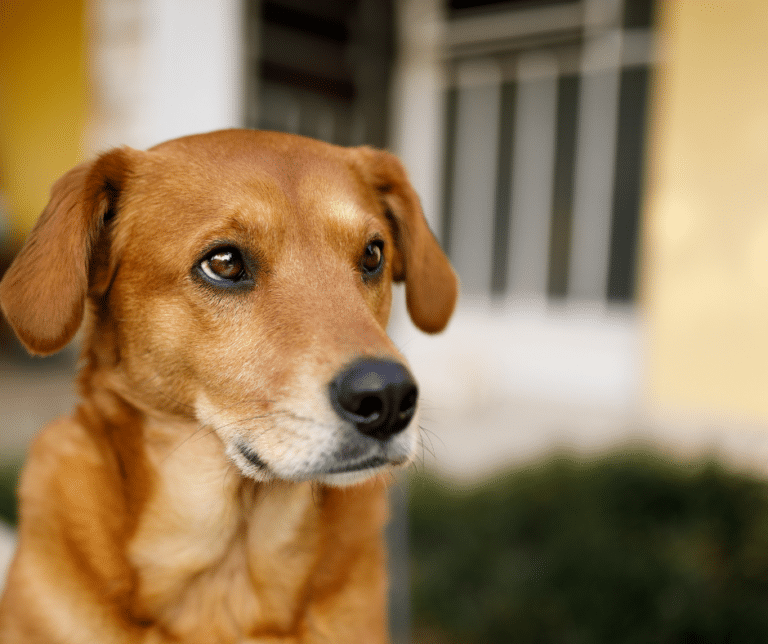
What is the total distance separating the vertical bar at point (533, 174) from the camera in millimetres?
7195

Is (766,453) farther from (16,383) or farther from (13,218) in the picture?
(13,218)

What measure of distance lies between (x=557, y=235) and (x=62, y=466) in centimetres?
623

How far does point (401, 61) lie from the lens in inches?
308

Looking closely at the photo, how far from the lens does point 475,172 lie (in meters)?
7.82

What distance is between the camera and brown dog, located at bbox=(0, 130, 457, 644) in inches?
62.5

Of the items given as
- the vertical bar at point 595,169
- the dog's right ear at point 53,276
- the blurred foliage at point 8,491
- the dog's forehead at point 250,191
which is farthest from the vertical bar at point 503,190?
the dog's right ear at point 53,276

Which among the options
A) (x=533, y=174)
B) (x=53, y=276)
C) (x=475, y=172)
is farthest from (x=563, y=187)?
(x=53, y=276)

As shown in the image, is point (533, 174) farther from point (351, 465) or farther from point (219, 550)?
point (351, 465)

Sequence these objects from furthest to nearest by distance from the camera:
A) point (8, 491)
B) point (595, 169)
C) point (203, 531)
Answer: point (595, 169), point (8, 491), point (203, 531)

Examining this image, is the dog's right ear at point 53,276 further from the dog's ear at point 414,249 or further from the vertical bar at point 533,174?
the vertical bar at point 533,174

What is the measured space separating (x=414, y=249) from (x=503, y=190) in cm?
581

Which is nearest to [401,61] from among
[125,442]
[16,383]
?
[16,383]

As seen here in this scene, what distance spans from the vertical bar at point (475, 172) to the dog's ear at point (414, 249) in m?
5.71

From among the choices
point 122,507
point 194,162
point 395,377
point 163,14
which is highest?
point 163,14
